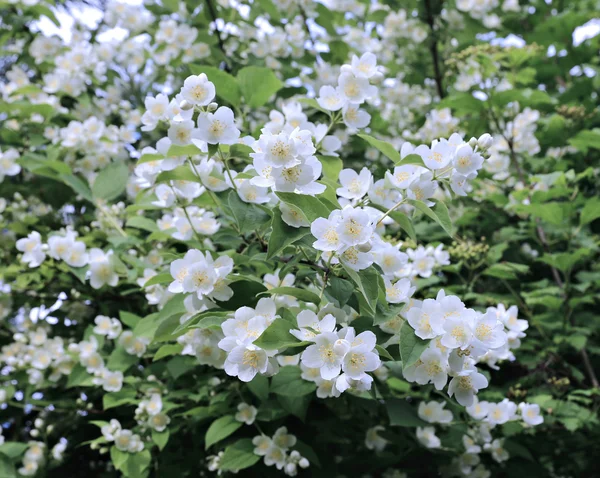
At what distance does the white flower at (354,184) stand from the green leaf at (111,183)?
1.17 meters

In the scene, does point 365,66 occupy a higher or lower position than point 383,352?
higher

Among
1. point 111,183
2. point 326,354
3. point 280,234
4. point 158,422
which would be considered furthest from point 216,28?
point 326,354

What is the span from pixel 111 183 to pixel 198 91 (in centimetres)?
116

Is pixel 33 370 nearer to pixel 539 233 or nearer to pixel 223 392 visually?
pixel 223 392

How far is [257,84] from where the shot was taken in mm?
2006

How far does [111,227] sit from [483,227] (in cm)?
164

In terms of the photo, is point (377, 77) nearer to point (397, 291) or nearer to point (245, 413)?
point (397, 291)

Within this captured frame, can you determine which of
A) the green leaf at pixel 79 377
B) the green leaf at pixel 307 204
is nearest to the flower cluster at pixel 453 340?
the green leaf at pixel 307 204

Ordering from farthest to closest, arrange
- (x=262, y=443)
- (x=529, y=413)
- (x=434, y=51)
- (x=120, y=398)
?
(x=434, y=51), (x=120, y=398), (x=529, y=413), (x=262, y=443)

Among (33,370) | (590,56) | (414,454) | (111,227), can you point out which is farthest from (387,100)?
(33,370)

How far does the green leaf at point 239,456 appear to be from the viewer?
5.90 ft

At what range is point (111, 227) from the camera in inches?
96.2

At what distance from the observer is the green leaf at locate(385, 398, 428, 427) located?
1.80 metres

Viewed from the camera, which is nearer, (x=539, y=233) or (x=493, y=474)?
(x=493, y=474)
